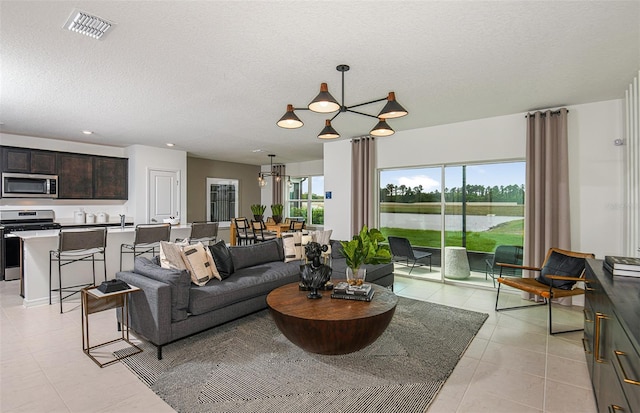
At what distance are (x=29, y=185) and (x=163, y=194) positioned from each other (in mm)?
2387

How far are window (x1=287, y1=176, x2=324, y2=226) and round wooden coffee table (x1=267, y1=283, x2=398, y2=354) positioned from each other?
6.84 metres

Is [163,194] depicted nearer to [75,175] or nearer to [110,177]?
[110,177]

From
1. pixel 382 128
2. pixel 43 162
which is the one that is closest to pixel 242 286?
pixel 382 128

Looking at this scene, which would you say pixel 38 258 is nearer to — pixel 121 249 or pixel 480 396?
pixel 121 249

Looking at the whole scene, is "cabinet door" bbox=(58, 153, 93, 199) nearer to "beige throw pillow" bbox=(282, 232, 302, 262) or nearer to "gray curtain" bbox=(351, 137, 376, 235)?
"beige throw pillow" bbox=(282, 232, 302, 262)

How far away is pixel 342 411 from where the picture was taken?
6.89ft

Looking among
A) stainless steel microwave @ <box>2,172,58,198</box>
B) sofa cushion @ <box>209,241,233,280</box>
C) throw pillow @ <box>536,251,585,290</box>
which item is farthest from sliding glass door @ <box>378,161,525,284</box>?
stainless steel microwave @ <box>2,172,58,198</box>

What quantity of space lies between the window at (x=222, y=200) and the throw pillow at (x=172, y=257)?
637cm

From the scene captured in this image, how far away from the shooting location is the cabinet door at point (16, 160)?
5.76m

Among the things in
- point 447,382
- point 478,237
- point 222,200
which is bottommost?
point 447,382

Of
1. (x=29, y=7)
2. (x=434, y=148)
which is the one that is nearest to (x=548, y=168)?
(x=434, y=148)

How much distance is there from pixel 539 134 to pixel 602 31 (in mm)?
2179

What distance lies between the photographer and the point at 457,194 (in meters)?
5.44

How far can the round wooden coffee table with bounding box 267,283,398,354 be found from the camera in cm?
244
